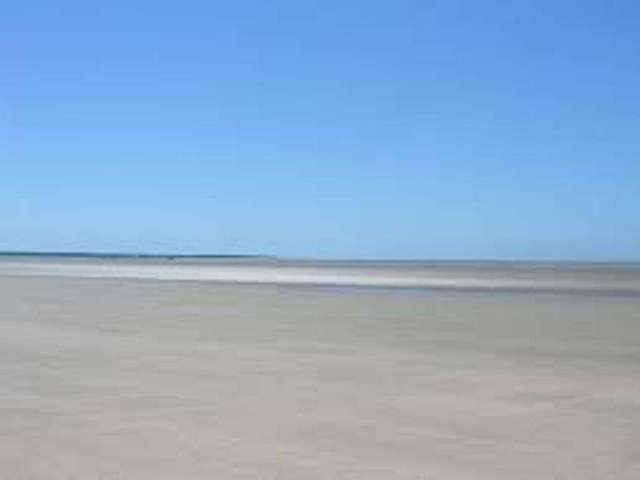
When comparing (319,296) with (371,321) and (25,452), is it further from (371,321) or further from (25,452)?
(25,452)

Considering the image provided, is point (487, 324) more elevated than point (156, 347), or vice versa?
Answer: point (487, 324)

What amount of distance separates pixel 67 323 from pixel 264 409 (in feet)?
37.2

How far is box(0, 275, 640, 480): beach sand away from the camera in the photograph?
6250mm

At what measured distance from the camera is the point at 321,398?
9031 millimetres

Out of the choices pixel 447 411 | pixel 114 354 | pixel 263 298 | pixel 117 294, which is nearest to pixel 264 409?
pixel 447 411

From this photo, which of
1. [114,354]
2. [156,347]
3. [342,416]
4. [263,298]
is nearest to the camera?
[342,416]

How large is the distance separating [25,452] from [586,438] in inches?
177

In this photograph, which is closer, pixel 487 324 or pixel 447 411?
pixel 447 411

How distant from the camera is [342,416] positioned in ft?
26.3

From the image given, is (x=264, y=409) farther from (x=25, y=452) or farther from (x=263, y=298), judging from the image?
(x=263, y=298)

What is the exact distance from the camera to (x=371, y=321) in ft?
61.3

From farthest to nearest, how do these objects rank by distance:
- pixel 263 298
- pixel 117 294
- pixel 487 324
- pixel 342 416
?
pixel 117 294 < pixel 263 298 < pixel 487 324 < pixel 342 416

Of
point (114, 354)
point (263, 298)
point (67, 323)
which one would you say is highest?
point (263, 298)

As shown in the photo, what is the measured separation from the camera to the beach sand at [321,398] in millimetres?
6250
